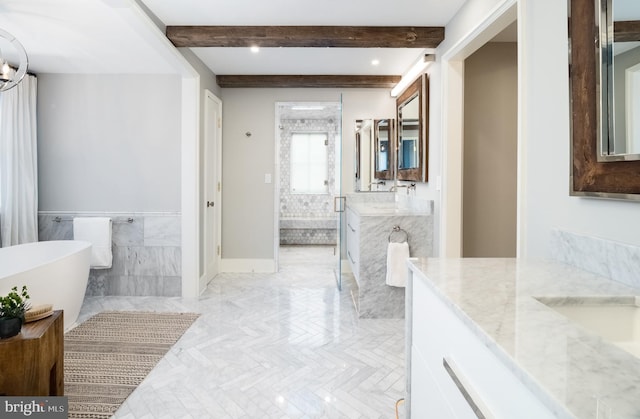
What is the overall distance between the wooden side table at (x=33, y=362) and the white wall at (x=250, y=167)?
2.74 meters

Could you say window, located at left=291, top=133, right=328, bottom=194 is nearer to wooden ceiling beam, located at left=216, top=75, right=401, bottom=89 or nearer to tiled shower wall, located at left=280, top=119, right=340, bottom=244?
tiled shower wall, located at left=280, top=119, right=340, bottom=244

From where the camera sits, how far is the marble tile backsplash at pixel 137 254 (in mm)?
3604

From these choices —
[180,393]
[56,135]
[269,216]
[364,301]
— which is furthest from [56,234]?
[364,301]

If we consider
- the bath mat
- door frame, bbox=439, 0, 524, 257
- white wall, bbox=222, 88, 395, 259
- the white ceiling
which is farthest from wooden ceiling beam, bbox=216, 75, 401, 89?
the bath mat

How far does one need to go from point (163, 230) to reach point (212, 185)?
0.77m

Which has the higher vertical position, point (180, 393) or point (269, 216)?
point (269, 216)

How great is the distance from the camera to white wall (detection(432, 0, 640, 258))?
49.7 inches

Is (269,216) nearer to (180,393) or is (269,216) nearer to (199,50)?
(199,50)

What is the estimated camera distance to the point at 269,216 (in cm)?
441

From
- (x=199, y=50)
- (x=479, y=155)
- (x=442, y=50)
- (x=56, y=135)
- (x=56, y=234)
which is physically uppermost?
(x=199, y=50)

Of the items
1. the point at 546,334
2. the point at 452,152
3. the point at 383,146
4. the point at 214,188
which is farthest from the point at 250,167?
the point at 546,334

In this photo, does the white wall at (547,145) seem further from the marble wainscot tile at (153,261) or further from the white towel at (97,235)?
the white towel at (97,235)

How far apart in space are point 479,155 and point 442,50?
3.03 ft

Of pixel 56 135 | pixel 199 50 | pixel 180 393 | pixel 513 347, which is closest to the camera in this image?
pixel 513 347
